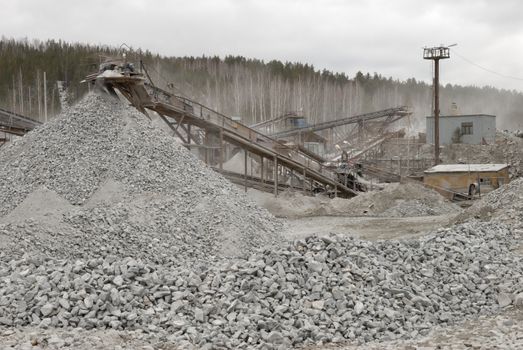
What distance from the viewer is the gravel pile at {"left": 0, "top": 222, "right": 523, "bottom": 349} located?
8.32 m

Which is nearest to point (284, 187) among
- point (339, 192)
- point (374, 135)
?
point (339, 192)

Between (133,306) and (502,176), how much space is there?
72.2 feet

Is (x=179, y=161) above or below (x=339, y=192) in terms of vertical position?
above

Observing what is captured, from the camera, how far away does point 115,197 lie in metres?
15.7

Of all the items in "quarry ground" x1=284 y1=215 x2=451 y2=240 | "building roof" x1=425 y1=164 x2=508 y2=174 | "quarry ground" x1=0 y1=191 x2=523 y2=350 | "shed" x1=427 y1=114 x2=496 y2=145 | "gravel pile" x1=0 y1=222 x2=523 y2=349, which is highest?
"shed" x1=427 y1=114 x2=496 y2=145

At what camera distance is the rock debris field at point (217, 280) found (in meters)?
8.28

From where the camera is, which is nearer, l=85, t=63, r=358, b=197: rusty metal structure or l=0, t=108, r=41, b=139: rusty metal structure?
l=85, t=63, r=358, b=197: rusty metal structure

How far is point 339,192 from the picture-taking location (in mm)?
27516

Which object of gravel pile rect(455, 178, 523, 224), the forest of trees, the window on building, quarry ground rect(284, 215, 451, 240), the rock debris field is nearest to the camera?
the rock debris field

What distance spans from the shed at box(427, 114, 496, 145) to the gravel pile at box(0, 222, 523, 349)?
32.0m

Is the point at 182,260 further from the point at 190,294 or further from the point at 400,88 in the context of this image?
the point at 400,88

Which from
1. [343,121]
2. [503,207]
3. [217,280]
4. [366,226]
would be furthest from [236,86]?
[217,280]

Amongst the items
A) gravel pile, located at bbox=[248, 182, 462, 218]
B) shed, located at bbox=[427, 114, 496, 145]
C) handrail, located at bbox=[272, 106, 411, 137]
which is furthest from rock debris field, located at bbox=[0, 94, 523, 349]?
handrail, located at bbox=[272, 106, 411, 137]

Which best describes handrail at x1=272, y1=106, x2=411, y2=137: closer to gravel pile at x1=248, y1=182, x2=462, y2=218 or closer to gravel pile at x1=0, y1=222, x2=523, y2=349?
gravel pile at x1=248, y1=182, x2=462, y2=218
